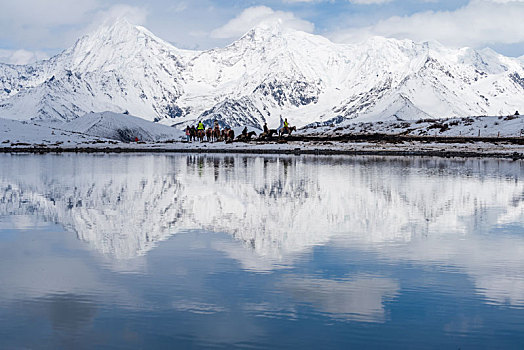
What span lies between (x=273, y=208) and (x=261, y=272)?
35.9ft

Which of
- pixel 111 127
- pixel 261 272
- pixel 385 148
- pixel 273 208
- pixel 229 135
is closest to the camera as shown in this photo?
pixel 261 272

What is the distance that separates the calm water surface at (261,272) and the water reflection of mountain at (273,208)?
11cm

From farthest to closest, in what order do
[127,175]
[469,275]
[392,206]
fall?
[127,175], [392,206], [469,275]

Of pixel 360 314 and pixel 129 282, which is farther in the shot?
pixel 129 282

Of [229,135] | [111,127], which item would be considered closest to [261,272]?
[229,135]

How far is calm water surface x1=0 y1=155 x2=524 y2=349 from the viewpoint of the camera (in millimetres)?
11266

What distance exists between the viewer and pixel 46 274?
49.5 ft

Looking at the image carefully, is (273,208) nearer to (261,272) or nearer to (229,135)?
(261,272)

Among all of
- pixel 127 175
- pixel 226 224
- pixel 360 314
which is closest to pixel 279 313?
pixel 360 314

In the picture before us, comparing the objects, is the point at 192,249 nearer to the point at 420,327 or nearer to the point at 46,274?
the point at 46,274

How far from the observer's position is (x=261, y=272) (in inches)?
597

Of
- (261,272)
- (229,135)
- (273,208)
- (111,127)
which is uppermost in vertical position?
(111,127)

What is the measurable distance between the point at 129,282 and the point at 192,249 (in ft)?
12.0

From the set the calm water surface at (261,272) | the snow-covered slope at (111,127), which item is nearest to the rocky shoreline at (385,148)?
the calm water surface at (261,272)
